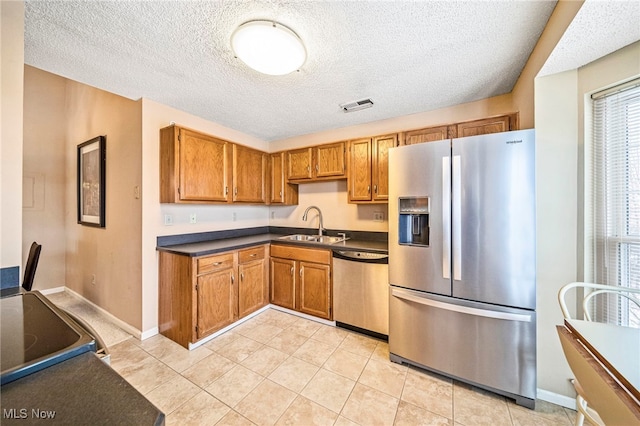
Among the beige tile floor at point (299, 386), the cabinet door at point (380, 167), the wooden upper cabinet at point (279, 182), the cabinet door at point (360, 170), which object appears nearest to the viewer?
the beige tile floor at point (299, 386)

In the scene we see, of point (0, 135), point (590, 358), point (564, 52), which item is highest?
point (564, 52)

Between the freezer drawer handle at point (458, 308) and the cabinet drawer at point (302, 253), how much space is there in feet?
2.85

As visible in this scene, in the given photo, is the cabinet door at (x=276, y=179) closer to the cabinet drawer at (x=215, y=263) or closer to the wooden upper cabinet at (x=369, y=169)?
the wooden upper cabinet at (x=369, y=169)

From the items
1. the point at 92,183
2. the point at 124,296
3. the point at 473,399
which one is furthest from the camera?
the point at 92,183

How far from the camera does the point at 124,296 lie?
2.48 meters

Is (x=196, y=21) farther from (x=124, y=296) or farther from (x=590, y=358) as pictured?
(x=124, y=296)

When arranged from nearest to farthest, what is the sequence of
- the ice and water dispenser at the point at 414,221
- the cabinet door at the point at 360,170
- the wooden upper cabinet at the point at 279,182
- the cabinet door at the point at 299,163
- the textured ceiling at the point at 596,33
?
the textured ceiling at the point at 596,33 → the ice and water dispenser at the point at 414,221 → the cabinet door at the point at 360,170 → the cabinet door at the point at 299,163 → the wooden upper cabinet at the point at 279,182

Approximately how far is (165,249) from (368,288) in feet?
6.77

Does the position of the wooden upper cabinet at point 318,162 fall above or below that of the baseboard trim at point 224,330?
above

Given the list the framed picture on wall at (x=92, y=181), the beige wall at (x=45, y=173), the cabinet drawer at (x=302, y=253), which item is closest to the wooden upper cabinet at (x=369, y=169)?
the cabinet drawer at (x=302, y=253)

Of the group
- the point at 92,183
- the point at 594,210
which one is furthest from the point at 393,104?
the point at 92,183

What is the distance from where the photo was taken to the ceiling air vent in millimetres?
2418

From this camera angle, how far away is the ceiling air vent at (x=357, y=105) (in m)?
2.42

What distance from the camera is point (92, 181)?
297cm
